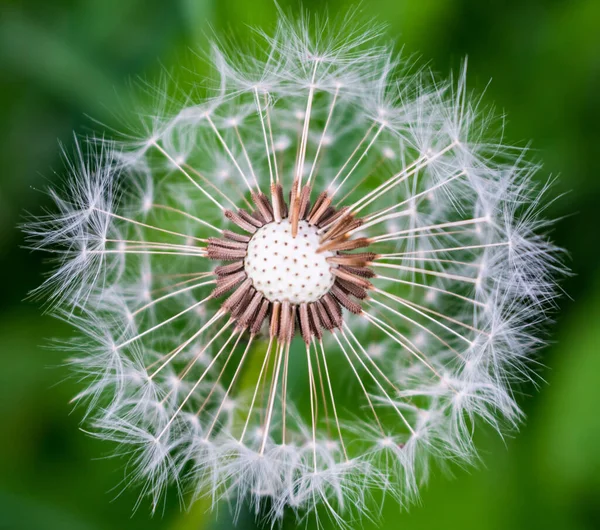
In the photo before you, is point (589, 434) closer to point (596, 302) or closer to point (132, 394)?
point (596, 302)

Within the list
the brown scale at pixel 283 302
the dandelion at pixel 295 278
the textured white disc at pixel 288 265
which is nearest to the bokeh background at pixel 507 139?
the dandelion at pixel 295 278

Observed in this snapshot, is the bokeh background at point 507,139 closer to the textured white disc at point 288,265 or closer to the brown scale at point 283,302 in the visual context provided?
the brown scale at point 283,302

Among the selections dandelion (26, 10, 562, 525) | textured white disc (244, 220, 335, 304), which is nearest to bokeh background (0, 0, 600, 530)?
dandelion (26, 10, 562, 525)

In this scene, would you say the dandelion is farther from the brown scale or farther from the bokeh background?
the bokeh background

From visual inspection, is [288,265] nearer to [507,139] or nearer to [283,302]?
[283,302]

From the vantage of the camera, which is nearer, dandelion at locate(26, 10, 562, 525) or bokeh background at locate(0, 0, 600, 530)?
dandelion at locate(26, 10, 562, 525)

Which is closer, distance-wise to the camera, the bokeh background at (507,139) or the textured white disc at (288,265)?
the textured white disc at (288,265)

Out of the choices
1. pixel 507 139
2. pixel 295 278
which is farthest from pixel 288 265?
pixel 507 139
